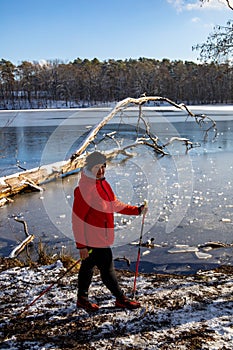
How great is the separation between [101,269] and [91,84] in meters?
68.9

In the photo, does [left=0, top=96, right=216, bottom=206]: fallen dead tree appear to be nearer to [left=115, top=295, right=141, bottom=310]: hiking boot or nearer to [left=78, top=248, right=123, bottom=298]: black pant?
[left=78, top=248, right=123, bottom=298]: black pant

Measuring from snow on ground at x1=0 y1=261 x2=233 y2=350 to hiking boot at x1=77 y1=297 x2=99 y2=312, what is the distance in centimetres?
5

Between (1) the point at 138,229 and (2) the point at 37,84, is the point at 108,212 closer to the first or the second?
(1) the point at 138,229

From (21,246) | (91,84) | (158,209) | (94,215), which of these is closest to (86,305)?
(94,215)

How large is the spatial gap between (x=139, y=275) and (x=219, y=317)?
1.24 m

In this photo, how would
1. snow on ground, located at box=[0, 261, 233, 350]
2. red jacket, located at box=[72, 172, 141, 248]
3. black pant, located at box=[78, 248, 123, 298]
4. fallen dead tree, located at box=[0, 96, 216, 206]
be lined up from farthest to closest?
fallen dead tree, located at box=[0, 96, 216, 206]
black pant, located at box=[78, 248, 123, 298]
red jacket, located at box=[72, 172, 141, 248]
snow on ground, located at box=[0, 261, 233, 350]

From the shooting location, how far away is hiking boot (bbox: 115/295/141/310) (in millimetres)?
3102

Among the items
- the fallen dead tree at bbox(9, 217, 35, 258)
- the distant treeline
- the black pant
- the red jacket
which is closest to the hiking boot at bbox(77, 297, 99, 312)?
the black pant

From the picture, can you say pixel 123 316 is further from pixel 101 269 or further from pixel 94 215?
pixel 94 215

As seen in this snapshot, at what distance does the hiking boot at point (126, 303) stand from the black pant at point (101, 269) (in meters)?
0.05

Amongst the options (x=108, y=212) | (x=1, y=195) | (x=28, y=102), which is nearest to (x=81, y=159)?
(x=1, y=195)

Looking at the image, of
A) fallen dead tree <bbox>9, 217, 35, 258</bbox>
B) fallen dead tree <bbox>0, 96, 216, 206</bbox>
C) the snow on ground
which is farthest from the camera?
fallen dead tree <bbox>0, 96, 216, 206</bbox>

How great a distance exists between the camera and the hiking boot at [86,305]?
309 centimetres

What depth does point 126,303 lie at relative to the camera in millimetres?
3107
